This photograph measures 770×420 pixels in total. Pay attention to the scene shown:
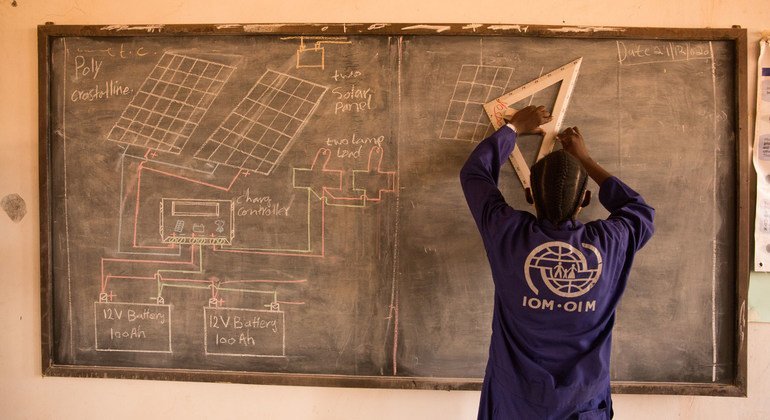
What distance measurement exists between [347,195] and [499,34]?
→ 1.01 m

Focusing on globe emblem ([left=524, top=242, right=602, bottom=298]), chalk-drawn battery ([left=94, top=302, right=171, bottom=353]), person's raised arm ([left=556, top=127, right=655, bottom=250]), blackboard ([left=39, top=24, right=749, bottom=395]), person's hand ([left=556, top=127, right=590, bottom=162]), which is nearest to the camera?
globe emblem ([left=524, top=242, right=602, bottom=298])

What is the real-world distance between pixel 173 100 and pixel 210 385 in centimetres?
140

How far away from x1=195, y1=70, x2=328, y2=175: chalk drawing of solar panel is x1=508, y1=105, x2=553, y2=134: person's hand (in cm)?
88

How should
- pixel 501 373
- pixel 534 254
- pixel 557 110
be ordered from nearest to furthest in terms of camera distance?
pixel 534 254
pixel 501 373
pixel 557 110

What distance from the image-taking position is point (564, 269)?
1.40 meters

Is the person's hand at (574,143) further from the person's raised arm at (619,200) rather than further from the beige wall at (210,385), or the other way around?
the beige wall at (210,385)

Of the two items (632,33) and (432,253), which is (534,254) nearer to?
(432,253)

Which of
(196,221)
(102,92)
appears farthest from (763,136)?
(102,92)

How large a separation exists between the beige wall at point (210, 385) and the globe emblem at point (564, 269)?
90 centimetres

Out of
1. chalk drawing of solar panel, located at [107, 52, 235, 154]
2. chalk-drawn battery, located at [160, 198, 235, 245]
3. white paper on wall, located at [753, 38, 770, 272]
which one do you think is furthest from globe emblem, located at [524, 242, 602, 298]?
chalk drawing of solar panel, located at [107, 52, 235, 154]

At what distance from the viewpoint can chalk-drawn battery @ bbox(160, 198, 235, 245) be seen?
1.98 m

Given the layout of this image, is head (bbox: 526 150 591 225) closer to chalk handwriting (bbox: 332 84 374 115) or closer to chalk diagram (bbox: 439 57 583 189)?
chalk diagram (bbox: 439 57 583 189)

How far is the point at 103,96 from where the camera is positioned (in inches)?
78.6

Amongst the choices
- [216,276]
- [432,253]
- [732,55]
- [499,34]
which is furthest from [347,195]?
[732,55]
